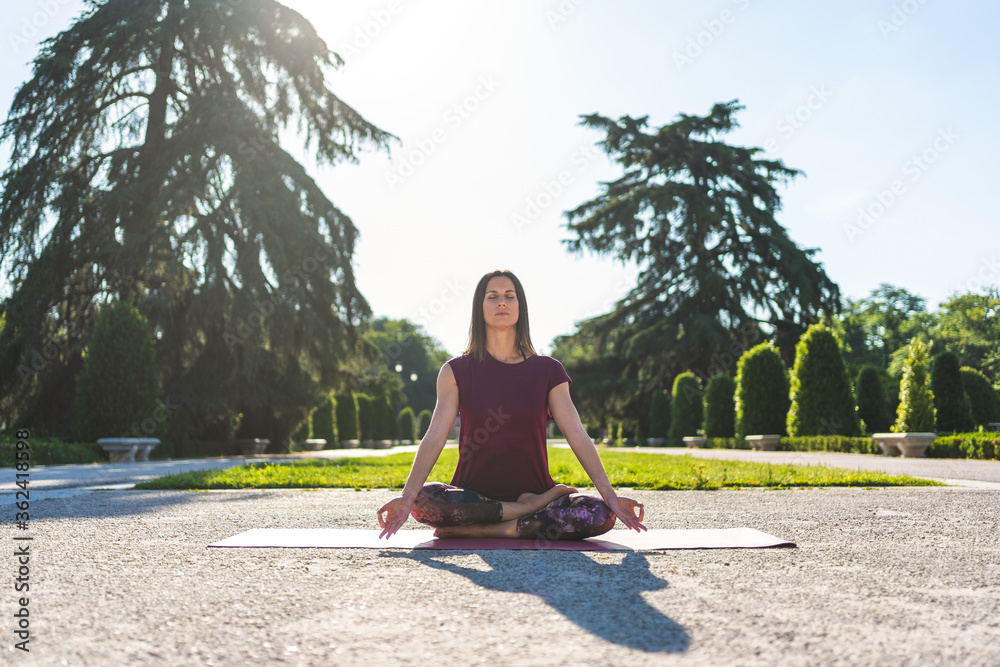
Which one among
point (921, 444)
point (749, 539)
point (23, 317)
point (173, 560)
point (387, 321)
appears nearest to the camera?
point (173, 560)

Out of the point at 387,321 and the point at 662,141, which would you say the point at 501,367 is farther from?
the point at 387,321

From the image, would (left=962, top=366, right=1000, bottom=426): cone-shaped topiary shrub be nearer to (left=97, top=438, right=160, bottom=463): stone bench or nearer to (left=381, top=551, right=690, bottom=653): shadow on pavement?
(left=97, top=438, right=160, bottom=463): stone bench

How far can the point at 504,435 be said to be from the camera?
371 cm

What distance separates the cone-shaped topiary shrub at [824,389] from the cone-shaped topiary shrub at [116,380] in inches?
544

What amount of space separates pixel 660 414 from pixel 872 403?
28.5ft

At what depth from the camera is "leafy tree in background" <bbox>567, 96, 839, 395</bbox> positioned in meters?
25.3

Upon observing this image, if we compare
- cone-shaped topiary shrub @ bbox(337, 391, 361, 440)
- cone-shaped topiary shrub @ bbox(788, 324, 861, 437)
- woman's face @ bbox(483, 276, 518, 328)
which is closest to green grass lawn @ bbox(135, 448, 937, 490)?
woman's face @ bbox(483, 276, 518, 328)

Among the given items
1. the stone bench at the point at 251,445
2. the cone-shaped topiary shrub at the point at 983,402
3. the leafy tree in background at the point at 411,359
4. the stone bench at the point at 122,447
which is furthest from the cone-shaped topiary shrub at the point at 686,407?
the leafy tree in background at the point at 411,359

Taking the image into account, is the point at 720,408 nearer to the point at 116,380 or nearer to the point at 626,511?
the point at 116,380

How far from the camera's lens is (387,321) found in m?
85.9

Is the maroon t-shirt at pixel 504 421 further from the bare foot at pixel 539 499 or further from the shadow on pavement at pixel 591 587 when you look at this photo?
the shadow on pavement at pixel 591 587

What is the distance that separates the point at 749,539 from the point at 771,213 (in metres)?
24.8

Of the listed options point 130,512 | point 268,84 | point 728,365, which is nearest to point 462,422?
point 130,512

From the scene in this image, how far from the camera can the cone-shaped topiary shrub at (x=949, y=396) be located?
15.2 metres
